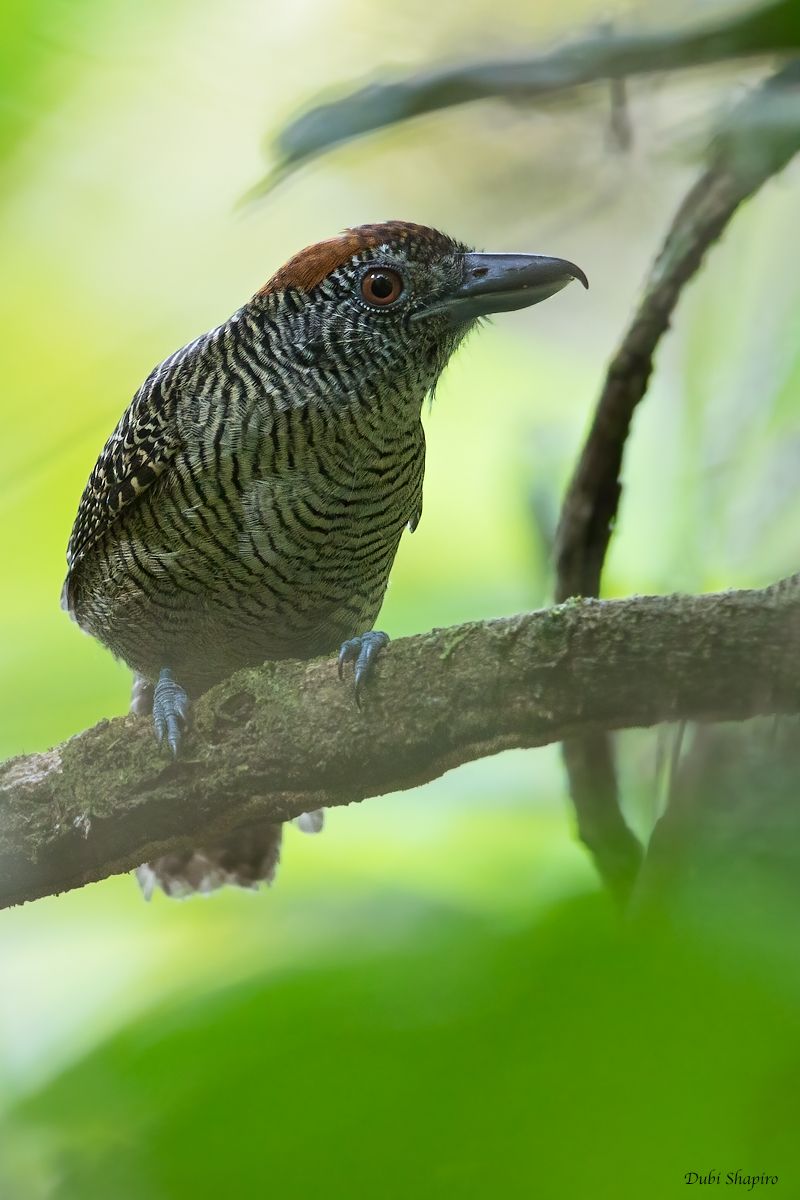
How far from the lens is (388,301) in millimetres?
1674

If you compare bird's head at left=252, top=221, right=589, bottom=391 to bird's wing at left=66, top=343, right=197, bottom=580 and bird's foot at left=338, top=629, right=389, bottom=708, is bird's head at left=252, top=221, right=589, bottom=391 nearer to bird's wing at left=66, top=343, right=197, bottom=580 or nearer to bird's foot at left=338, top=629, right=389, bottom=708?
bird's wing at left=66, top=343, right=197, bottom=580

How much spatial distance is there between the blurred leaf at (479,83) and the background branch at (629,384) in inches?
4.6

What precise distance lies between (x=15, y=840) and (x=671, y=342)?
3.73 ft

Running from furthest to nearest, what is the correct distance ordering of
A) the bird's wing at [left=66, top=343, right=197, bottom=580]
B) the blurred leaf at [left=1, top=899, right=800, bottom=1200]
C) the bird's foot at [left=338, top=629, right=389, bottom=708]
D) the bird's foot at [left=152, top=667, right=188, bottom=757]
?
the bird's wing at [left=66, top=343, right=197, bottom=580], the bird's foot at [left=152, top=667, right=188, bottom=757], the bird's foot at [left=338, top=629, right=389, bottom=708], the blurred leaf at [left=1, top=899, right=800, bottom=1200]

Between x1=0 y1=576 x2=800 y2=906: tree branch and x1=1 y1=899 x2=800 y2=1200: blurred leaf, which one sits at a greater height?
x1=0 y1=576 x2=800 y2=906: tree branch

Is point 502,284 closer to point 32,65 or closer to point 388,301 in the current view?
point 388,301

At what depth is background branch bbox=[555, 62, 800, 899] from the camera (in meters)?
0.74

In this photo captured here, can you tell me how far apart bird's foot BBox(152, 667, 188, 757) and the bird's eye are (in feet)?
2.51

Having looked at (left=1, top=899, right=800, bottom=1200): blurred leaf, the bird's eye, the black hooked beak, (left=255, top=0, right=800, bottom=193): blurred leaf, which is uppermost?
the bird's eye

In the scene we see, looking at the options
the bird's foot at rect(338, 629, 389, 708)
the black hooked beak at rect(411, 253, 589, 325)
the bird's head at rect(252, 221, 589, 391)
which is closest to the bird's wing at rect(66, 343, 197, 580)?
the bird's head at rect(252, 221, 589, 391)

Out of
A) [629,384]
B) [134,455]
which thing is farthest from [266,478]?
[629,384]

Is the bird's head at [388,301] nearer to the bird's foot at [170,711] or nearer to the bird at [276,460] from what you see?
the bird at [276,460]

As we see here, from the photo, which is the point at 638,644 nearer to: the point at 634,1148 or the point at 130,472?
the point at 634,1148

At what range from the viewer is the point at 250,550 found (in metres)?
1.76
